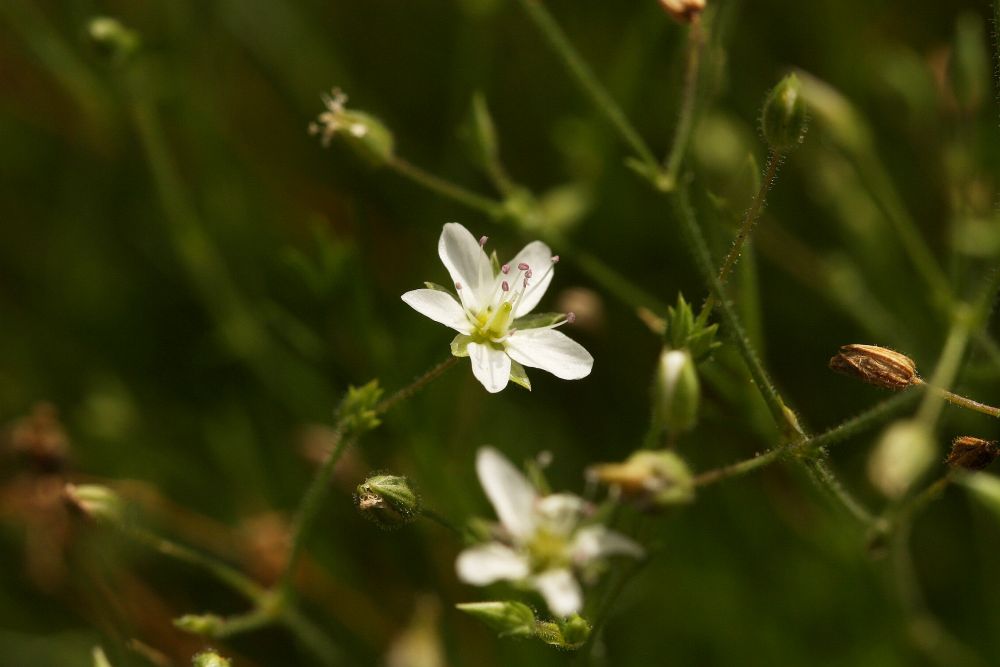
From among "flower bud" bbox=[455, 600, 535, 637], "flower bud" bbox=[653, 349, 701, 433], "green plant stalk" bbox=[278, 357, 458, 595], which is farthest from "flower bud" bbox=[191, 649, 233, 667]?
"flower bud" bbox=[653, 349, 701, 433]

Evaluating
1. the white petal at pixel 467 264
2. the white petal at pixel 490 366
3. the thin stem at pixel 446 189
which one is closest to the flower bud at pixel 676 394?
the white petal at pixel 490 366

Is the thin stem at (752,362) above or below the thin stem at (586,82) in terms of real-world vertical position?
below

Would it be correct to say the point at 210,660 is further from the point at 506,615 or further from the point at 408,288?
the point at 408,288

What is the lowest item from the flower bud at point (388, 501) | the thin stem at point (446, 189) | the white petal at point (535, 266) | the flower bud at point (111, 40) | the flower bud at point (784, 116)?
the flower bud at point (388, 501)

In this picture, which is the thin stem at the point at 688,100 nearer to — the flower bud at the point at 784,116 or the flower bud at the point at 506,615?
the flower bud at the point at 784,116

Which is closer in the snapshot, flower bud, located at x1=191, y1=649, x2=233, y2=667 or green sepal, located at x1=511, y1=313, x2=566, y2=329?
flower bud, located at x1=191, y1=649, x2=233, y2=667

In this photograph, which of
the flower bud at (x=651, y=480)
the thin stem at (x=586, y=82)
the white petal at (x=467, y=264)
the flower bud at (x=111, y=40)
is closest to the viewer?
the flower bud at (x=651, y=480)

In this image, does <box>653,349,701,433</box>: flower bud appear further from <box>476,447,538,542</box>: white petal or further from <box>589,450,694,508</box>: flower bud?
<box>476,447,538,542</box>: white petal
